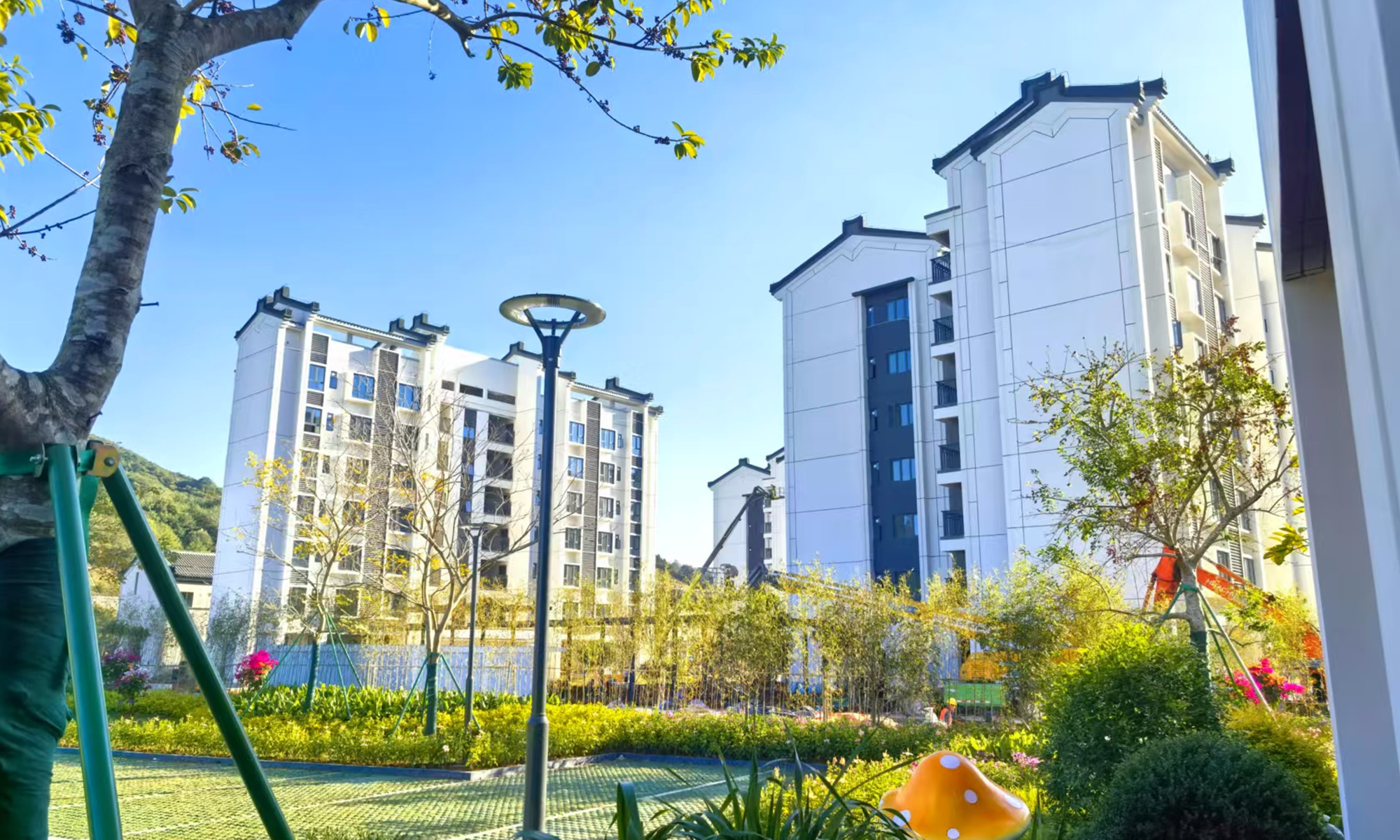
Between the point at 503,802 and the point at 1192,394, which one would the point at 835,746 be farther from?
the point at 1192,394

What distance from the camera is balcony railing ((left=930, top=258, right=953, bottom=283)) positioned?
2834 centimetres

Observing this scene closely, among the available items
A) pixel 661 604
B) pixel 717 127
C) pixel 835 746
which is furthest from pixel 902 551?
pixel 717 127

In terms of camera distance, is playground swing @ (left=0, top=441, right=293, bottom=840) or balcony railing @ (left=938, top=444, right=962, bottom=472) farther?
balcony railing @ (left=938, top=444, right=962, bottom=472)

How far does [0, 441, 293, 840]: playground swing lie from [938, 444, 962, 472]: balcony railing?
2662cm

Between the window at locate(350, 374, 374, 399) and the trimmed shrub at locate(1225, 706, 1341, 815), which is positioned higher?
the window at locate(350, 374, 374, 399)

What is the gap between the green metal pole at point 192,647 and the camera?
1.55 meters

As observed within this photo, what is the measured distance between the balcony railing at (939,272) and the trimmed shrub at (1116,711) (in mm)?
23251

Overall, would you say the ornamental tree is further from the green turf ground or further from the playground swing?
the playground swing

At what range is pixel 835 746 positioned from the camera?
12.1 m

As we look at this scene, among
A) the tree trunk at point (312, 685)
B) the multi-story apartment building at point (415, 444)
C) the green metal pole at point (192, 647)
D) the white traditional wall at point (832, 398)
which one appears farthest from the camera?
the white traditional wall at point (832, 398)

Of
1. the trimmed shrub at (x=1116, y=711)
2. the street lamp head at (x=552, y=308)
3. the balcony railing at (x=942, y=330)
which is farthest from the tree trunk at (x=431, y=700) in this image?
the balcony railing at (x=942, y=330)

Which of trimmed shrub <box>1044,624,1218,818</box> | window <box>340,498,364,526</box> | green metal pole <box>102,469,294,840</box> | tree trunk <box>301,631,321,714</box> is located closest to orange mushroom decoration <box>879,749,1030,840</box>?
trimmed shrub <box>1044,624,1218,818</box>

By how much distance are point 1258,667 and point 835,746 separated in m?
5.56

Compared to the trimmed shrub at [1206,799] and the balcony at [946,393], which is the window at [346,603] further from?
the trimmed shrub at [1206,799]
